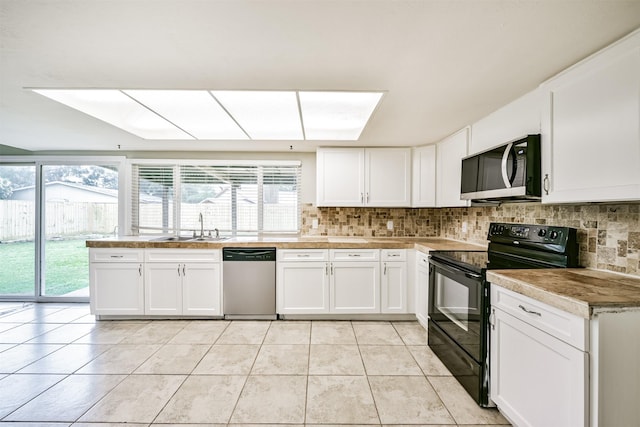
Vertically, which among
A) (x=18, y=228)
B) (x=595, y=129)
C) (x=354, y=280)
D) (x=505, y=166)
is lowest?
(x=354, y=280)

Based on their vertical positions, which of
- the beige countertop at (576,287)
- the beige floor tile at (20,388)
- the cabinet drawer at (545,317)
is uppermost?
the beige countertop at (576,287)

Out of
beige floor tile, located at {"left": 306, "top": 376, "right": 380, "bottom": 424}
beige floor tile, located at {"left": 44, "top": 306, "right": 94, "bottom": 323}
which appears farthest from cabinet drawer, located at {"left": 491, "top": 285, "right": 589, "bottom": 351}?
beige floor tile, located at {"left": 44, "top": 306, "right": 94, "bottom": 323}

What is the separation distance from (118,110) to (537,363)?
3.37m

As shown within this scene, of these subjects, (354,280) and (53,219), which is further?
(53,219)

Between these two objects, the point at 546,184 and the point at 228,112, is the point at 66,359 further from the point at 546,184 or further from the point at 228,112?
the point at 546,184

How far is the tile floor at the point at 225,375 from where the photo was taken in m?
1.67

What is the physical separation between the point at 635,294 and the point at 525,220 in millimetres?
1142

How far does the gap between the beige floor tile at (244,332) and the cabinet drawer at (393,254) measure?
146cm

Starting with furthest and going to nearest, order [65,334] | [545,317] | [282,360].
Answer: [65,334] → [282,360] → [545,317]

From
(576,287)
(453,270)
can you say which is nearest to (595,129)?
(576,287)

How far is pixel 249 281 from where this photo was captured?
10.1 feet

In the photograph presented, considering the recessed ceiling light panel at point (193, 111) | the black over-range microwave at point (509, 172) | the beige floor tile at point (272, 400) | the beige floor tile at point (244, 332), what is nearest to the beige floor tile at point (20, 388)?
the beige floor tile at point (244, 332)

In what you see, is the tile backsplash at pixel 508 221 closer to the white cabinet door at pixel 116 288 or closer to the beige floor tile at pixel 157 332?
the beige floor tile at pixel 157 332

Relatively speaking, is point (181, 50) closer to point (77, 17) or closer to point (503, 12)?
point (77, 17)
